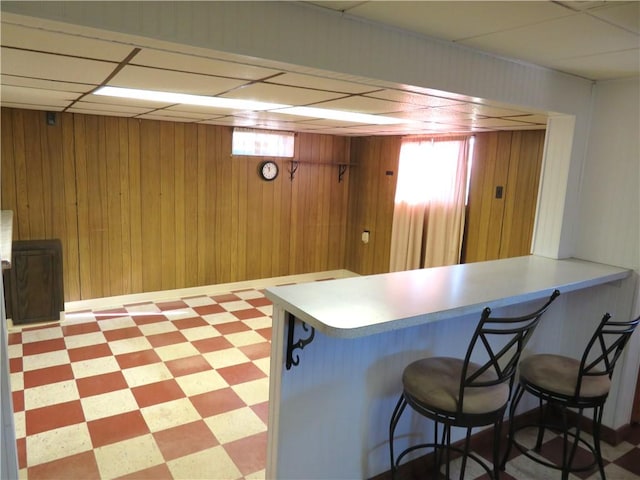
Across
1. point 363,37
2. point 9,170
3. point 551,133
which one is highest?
point 363,37

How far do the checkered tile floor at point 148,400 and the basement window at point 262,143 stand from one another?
2.06 metres

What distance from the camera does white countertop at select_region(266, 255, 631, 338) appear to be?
1587 millimetres

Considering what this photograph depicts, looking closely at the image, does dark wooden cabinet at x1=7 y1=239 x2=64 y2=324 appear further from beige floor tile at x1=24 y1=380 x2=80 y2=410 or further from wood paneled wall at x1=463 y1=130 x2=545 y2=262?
wood paneled wall at x1=463 y1=130 x2=545 y2=262

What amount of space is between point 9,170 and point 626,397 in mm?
5283

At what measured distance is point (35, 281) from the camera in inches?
160

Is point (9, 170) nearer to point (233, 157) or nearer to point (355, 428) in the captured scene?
point (233, 157)

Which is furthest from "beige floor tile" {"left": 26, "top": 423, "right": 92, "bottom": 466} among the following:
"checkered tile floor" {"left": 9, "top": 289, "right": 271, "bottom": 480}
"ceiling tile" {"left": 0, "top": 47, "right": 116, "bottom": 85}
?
"ceiling tile" {"left": 0, "top": 47, "right": 116, "bottom": 85}

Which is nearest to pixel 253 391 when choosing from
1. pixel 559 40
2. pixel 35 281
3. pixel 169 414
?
pixel 169 414

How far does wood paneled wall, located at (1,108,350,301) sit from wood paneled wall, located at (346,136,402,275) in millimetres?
239

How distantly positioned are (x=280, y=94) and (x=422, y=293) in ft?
4.43

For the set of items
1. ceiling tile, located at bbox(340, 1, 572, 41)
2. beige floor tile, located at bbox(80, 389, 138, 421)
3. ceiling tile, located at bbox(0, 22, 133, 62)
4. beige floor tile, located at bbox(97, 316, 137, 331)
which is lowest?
beige floor tile, located at bbox(80, 389, 138, 421)

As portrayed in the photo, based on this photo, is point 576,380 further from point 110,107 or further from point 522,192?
point 110,107

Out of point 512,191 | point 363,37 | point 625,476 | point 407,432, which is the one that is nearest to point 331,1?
point 363,37

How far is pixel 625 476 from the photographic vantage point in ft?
7.80
